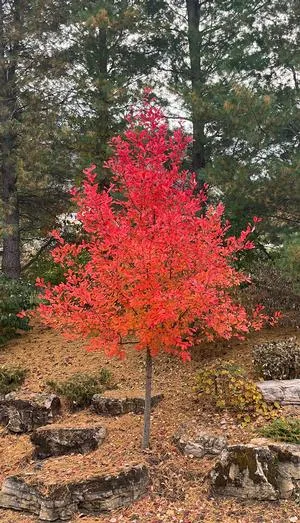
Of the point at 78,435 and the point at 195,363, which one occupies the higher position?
the point at 195,363

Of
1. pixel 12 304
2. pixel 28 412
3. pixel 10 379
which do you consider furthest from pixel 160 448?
pixel 12 304

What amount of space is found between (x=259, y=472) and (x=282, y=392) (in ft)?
5.68

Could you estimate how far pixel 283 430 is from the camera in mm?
6152

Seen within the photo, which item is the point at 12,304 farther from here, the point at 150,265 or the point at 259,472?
the point at 259,472

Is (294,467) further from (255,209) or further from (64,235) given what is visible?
(64,235)

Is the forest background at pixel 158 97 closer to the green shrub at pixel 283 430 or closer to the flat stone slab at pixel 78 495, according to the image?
the green shrub at pixel 283 430

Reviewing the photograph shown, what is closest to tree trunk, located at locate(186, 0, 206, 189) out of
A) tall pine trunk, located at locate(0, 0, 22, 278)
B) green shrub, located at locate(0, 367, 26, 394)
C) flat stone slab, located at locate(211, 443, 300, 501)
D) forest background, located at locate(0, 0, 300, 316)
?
forest background, located at locate(0, 0, 300, 316)

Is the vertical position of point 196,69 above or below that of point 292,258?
above

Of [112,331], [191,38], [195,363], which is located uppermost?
[191,38]

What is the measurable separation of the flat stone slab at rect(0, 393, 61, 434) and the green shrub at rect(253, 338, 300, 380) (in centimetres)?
353

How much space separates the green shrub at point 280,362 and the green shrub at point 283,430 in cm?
132

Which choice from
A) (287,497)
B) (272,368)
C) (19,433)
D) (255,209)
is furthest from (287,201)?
(19,433)

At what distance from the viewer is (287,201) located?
9227 millimetres

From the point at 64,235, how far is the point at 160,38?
21.7 feet
